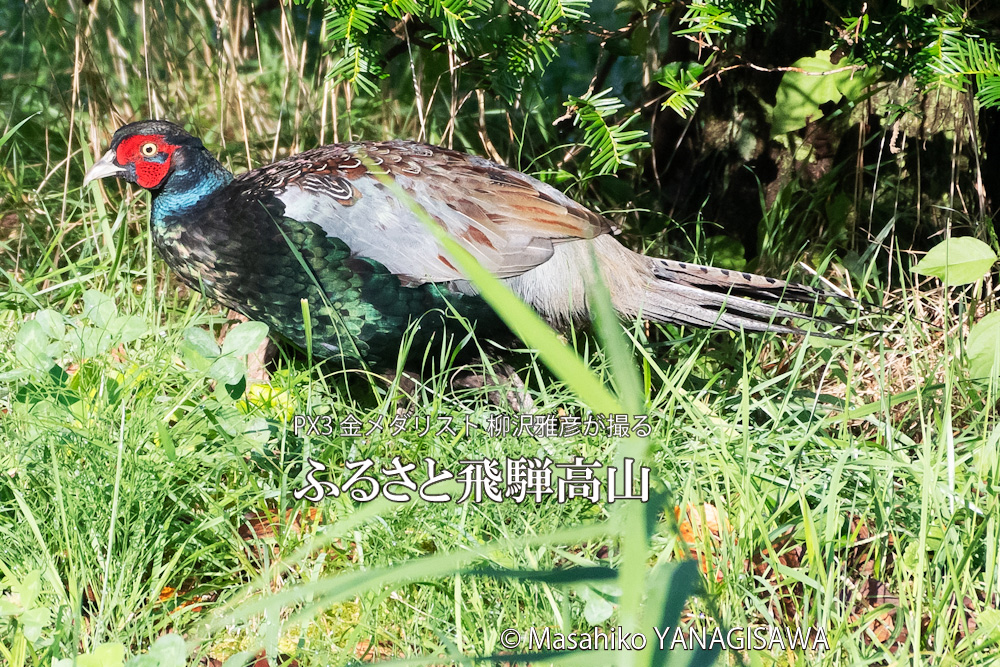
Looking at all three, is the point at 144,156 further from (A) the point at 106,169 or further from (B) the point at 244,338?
(B) the point at 244,338

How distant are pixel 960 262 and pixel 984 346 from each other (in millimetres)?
269

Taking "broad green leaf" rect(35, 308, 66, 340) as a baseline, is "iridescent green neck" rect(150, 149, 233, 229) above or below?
above

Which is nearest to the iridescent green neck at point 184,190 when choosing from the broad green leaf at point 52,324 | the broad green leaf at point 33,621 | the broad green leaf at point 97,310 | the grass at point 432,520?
the grass at point 432,520

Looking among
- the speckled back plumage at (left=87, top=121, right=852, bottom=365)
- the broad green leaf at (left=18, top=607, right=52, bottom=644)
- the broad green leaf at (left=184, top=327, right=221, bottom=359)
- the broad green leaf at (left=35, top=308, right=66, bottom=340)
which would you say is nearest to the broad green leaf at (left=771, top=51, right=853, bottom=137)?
the speckled back plumage at (left=87, top=121, right=852, bottom=365)

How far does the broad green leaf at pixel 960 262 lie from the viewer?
2473 millimetres

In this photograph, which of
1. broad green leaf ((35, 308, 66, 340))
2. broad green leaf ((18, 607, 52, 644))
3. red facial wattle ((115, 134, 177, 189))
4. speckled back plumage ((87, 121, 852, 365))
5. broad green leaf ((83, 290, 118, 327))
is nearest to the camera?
broad green leaf ((18, 607, 52, 644))

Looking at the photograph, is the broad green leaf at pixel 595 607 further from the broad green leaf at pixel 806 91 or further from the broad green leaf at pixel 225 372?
the broad green leaf at pixel 806 91

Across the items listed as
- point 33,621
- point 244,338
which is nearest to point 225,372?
point 244,338

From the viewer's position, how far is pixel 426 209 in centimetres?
269

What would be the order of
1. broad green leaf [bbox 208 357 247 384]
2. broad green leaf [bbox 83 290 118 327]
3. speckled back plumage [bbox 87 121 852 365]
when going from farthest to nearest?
speckled back plumage [bbox 87 121 852 365] → broad green leaf [bbox 83 290 118 327] → broad green leaf [bbox 208 357 247 384]

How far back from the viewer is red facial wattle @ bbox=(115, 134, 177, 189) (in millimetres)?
2822

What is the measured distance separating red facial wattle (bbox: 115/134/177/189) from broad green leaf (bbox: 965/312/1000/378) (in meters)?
2.31

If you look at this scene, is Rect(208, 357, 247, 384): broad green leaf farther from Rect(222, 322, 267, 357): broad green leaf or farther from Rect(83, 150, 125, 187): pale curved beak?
Rect(83, 150, 125, 187): pale curved beak

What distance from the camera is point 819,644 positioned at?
1.58 meters
